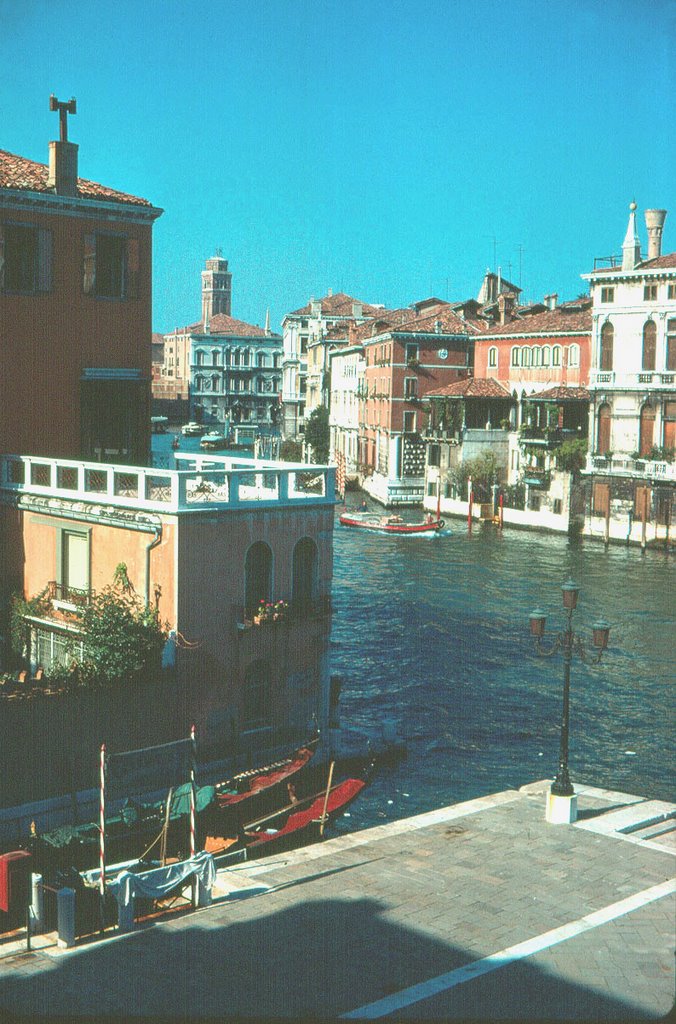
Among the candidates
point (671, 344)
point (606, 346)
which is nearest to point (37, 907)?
point (671, 344)

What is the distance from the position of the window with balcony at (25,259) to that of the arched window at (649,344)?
32175mm

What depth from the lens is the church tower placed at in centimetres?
18225

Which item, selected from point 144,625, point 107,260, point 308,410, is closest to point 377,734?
point 144,625

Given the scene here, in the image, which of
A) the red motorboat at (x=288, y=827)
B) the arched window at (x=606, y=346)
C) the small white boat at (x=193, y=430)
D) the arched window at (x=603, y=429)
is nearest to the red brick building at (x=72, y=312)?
the red motorboat at (x=288, y=827)

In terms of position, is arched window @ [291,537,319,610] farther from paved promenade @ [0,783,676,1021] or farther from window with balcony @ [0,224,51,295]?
window with balcony @ [0,224,51,295]

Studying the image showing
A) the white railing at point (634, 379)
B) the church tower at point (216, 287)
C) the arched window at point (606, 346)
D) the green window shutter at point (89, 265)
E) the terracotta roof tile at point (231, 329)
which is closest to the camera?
the green window shutter at point (89, 265)

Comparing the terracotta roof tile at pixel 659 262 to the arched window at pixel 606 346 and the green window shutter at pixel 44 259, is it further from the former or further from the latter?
the green window shutter at pixel 44 259

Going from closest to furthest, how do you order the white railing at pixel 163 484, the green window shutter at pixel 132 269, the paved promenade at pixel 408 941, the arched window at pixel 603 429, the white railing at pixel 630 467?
the paved promenade at pixel 408 941 < the white railing at pixel 163 484 < the green window shutter at pixel 132 269 < the white railing at pixel 630 467 < the arched window at pixel 603 429

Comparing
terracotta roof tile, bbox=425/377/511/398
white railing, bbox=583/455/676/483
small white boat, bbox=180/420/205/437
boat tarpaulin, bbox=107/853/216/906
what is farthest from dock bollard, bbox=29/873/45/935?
small white boat, bbox=180/420/205/437

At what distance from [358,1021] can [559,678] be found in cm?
1774

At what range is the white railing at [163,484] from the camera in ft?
53.1

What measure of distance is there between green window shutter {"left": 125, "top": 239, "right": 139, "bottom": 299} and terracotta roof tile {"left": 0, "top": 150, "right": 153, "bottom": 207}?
735mm

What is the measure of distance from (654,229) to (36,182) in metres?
36.8

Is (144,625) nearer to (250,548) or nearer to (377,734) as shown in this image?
(250,548)
